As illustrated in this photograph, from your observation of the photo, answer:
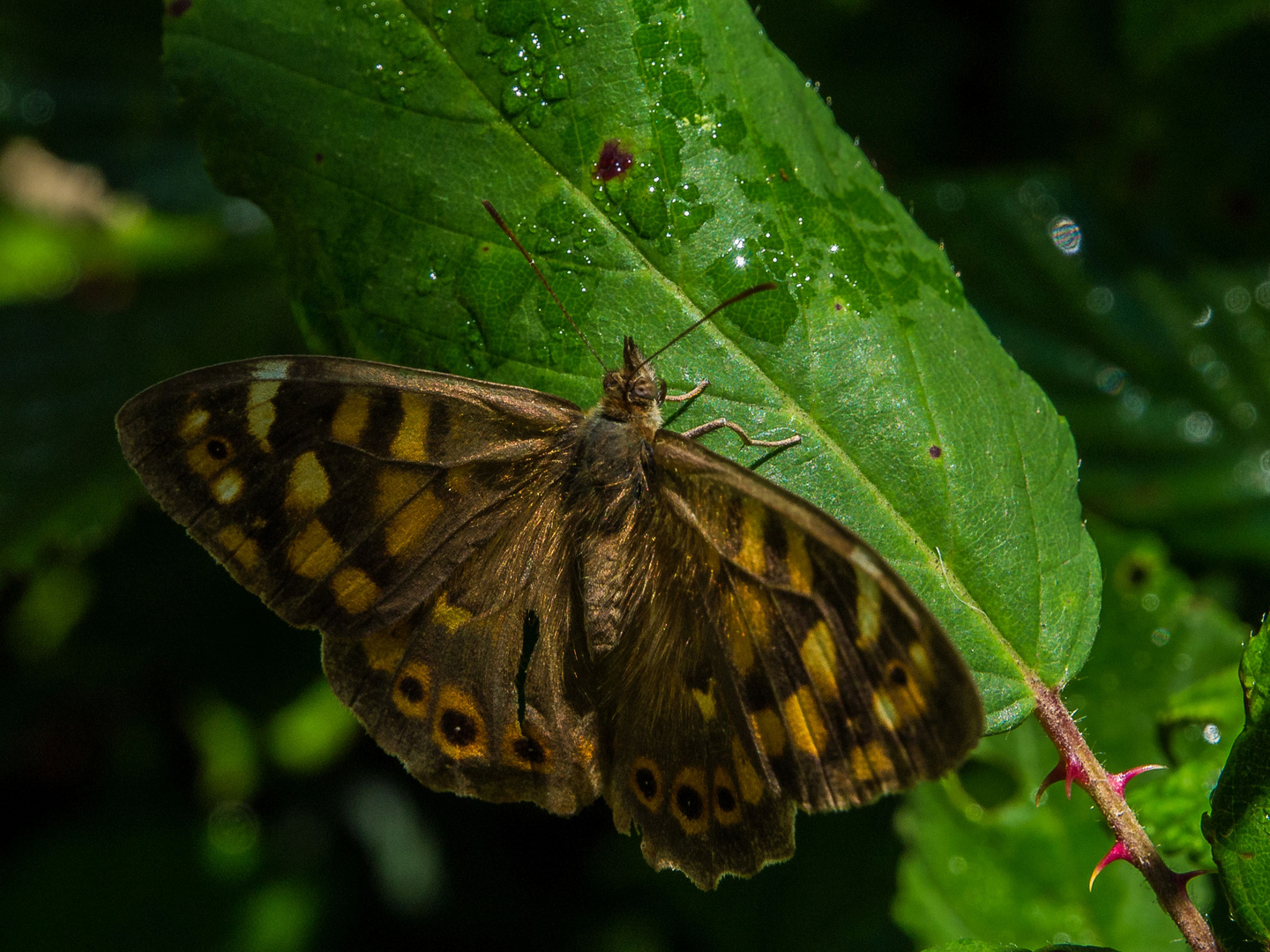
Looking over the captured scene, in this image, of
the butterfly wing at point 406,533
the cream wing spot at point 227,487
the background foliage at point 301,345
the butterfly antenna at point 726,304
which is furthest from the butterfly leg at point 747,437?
the background foliage at point 301,345

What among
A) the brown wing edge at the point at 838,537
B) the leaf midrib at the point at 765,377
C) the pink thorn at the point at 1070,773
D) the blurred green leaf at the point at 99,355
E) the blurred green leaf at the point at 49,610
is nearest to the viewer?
the brown wing edge at the point at 838,537

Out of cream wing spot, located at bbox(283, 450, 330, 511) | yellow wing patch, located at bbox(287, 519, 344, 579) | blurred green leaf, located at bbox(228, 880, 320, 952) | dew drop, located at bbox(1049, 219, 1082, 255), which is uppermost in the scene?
cream wing spot, located at bbox(283, 450, 330, 511)

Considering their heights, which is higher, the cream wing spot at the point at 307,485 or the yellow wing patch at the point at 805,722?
the cream wing spot at the point at 307,485

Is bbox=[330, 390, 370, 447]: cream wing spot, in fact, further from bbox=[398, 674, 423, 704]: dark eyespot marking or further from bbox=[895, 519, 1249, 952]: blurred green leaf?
bbox=[895, 519, 1249, 952]: blurred green leaf

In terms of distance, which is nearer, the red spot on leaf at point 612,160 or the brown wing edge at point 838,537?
the brown wing edge at point 838,537

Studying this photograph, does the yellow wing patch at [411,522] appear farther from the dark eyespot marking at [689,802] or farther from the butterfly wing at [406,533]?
the dark eyespot marking at [689,802]

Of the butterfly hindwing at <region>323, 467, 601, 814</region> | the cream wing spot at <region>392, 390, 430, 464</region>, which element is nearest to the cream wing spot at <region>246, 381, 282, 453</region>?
the cream wing spot at <region>392, 390, 430, 464</region>

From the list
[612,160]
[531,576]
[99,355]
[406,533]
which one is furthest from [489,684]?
[99,355]

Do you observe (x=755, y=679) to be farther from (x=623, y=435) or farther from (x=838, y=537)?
(x=623, y=435)
